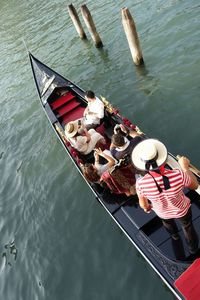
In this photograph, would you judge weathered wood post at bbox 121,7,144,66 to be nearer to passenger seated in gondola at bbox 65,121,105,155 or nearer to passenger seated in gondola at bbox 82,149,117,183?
passenger seated in gondola at bbox 65,121,105,155

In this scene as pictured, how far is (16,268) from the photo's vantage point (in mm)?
7066

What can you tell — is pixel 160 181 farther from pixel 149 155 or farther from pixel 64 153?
pixel 64 153

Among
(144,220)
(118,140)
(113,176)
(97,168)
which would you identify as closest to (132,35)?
(97,168)

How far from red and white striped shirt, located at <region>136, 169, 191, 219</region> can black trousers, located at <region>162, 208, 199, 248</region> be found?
19 centimetres

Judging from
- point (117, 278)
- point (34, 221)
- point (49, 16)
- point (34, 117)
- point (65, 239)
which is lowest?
point (117, 278)

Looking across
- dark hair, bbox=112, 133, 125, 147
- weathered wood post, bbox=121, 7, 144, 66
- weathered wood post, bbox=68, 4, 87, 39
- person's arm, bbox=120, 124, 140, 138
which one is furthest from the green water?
dark hair, bbox=112, 133, 125, 147

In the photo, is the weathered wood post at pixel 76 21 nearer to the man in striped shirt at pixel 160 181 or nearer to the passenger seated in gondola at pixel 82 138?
the passenger seated in gondola at pixel 82 138

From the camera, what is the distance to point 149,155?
388cm

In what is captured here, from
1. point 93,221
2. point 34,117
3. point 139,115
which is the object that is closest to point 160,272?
point 93,221

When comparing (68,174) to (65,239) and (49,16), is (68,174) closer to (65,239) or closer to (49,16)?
(65,239)

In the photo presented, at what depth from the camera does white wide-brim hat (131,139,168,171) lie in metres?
3.89

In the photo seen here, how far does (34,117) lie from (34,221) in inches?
178

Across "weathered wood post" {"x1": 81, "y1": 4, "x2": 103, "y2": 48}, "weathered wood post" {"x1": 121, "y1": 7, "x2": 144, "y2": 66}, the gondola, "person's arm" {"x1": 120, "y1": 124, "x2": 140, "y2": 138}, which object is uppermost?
"weathered wood post" {"x1": 81, "y1": 4, "x2": 103, "y2": 48}

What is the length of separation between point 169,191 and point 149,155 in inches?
18.7
